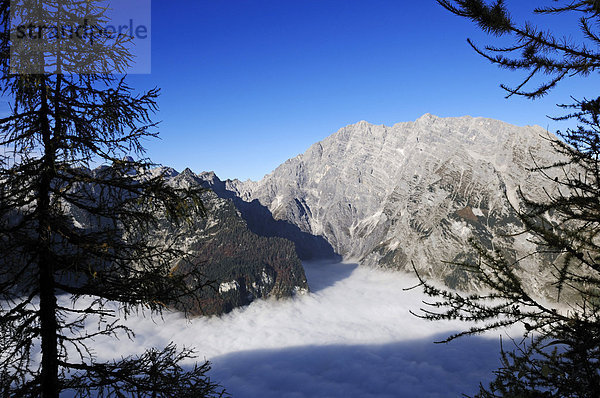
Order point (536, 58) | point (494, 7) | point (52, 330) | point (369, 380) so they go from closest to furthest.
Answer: point (494, 7), point (536, 58), point (52, 330), point (369, 380)

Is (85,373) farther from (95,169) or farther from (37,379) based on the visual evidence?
(95,169)

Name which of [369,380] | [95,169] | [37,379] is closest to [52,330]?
[37,379]

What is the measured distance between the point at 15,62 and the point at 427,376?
695ft

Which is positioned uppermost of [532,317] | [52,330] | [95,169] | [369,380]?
[95,169]

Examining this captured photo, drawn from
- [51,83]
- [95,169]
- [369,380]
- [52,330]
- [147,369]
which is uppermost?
[51,83]

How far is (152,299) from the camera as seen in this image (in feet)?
24.3

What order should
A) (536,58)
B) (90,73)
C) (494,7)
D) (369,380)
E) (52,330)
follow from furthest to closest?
1. (369,380)
2. (90,73)
3. (52,330)
4. (536,58)
5. (494,7)

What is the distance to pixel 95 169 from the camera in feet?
25.9

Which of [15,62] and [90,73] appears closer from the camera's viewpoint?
[15,62]

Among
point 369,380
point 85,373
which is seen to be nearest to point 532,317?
point 85,373

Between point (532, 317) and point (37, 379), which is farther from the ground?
point (532, 317)

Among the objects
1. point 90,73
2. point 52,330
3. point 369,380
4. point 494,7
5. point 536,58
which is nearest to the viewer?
point 494,7

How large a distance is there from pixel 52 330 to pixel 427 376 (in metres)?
209

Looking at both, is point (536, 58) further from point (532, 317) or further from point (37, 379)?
point (37, 379)
